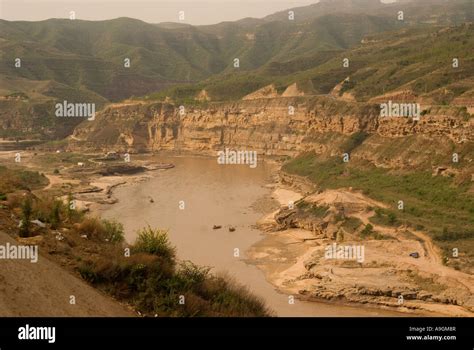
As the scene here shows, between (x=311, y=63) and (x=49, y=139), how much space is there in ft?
177

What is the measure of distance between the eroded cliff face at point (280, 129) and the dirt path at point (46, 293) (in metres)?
33.5

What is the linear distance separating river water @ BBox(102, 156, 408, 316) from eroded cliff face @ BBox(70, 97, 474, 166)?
24.1 feet

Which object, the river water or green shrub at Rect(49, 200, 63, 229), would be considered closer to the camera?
green shrub at Rect(49, 200, 63, 229)

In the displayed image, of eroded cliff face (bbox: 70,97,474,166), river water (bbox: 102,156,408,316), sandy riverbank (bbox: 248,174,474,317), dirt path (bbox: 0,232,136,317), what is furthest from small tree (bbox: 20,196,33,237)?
eroded cliff face (bbox: 70,97,474,166)

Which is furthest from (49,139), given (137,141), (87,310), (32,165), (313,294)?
(87,310)

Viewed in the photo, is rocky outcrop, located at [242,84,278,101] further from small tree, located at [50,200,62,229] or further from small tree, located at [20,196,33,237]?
small tree, located at [20,196,33,237]

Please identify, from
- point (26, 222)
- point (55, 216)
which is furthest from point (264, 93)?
point (26, 222)

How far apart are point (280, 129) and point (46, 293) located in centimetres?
6906

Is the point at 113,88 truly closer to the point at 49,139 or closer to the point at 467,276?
the point at 49,139

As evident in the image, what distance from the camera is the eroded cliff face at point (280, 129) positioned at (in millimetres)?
45125

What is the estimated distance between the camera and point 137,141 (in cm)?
9288

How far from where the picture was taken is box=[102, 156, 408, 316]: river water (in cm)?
2778

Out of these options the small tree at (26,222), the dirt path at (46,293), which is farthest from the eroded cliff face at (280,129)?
the dirt path at (46,293)

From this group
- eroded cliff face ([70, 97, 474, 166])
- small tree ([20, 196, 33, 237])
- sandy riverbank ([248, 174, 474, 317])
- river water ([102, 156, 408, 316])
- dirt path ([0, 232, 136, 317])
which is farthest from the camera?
eroded cliff face ([70, 97, 474, 166])
